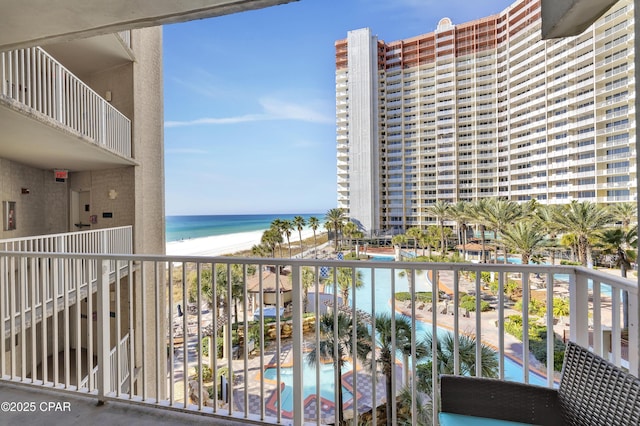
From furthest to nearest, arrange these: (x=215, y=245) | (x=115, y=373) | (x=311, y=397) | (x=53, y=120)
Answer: (x=215, y=245) → (x=311, y=397) → (x=53, y=120) → (x=115, y=373)

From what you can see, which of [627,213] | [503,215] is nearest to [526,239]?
[503,215]

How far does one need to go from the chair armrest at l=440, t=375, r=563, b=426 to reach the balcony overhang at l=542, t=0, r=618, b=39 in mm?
1567

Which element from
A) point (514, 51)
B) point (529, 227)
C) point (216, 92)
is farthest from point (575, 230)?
point (216, 92)

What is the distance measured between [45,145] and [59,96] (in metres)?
0.83

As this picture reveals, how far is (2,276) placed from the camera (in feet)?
7.59

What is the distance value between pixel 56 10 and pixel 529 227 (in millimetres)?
21436

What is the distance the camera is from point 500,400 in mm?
1219

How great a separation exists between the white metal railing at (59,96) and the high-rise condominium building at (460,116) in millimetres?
34266

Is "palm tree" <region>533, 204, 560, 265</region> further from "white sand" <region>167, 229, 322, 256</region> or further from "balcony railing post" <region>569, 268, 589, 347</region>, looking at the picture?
"white sand" <region>167, 229, 322, 256</region>

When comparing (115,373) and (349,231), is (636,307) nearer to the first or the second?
(115,373)

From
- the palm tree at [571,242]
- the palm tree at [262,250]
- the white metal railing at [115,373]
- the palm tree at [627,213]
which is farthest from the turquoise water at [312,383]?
the palm tree at [571,242]

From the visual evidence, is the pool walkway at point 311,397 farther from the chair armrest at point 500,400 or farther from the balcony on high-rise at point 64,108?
the chair armrest at point 500,400

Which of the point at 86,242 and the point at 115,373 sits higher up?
the point at 86,242

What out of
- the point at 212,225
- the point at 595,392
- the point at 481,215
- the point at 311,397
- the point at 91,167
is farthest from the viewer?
the point at 212,225
